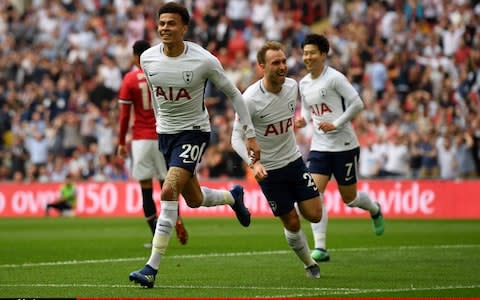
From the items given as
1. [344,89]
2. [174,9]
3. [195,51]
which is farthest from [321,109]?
[174,9]

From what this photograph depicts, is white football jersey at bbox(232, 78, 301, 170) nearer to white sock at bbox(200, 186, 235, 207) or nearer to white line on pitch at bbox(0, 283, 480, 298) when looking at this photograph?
white sock at bbox(200, 186, 235, 207)

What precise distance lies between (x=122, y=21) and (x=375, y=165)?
454 inches

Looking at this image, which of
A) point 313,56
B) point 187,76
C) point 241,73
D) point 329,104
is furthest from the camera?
point 241,73

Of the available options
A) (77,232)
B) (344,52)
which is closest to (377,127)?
(344,52)

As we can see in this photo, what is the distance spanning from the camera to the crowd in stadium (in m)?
27.8

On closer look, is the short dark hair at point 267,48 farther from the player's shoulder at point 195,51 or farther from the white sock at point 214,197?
the white sock at point 214,197

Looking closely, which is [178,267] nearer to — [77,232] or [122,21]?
[77,232]

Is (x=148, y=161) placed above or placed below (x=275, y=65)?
below

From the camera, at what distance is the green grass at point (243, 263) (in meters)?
11.6

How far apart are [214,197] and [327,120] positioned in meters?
2.96

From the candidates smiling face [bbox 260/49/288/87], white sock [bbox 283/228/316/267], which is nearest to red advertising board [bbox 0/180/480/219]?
white sock [bbox 283/228/316/267]

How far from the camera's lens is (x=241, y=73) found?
3147 centimetres

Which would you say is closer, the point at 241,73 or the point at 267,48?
the point at 267,48

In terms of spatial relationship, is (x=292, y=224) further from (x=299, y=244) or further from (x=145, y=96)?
(x=145, y=96)
